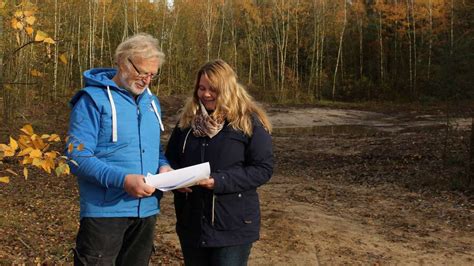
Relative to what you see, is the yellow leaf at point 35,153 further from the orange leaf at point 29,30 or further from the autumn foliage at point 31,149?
the orange leaf at point 29,30

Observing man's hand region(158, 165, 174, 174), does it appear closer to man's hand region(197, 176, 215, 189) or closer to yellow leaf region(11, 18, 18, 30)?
man's hand region(197, 176, 215, 189)

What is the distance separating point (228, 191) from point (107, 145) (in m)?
0.62

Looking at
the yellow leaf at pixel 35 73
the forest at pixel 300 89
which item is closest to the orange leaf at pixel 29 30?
the forest at pixel 300 89

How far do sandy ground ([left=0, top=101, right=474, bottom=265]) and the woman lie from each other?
2642 millimetres

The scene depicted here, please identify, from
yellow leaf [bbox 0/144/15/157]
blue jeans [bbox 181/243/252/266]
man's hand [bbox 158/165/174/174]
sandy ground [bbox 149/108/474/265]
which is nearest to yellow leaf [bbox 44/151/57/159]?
yellow leaf [bbox 0/144/15/157]

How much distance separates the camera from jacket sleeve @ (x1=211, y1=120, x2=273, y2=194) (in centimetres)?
263

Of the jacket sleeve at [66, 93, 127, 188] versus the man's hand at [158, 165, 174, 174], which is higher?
the jacket sleeve at [66, 93, 127, 188]

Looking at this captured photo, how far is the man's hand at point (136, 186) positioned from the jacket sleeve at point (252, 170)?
34 cm

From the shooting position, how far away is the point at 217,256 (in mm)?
2713

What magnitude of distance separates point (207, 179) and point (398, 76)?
3400cm

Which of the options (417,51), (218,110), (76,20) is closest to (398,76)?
(417,51)

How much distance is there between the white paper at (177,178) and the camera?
8.18 ft

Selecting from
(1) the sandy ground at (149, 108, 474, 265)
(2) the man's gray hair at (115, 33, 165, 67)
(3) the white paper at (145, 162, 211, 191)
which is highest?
(2) the man's gray hair at (115, 33, 165, 67)

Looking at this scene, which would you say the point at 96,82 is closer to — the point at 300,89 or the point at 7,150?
the point at 7,150
